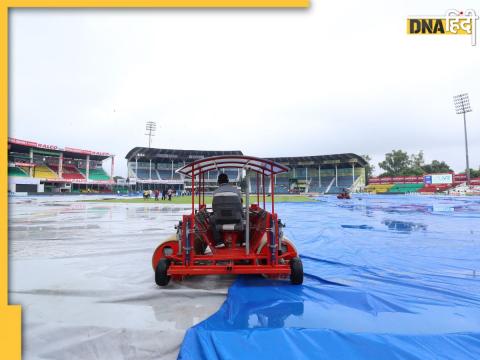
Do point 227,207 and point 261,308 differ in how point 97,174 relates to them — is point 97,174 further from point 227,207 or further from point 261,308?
point 261,308

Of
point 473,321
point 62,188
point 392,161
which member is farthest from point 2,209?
point 392,161

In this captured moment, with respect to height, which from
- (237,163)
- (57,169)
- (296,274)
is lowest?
(296,274)

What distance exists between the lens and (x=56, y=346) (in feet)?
7.57

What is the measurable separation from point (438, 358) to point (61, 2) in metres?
3.39

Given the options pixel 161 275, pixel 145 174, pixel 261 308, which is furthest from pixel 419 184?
pixel 145 174

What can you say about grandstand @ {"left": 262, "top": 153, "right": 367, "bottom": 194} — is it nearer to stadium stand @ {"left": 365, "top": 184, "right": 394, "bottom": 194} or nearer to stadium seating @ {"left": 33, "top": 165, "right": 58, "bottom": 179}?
stadium stand @ {"left": 365, "top": 184, "right": 394, "bottom": 194}

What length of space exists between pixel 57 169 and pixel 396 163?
93.6 metres

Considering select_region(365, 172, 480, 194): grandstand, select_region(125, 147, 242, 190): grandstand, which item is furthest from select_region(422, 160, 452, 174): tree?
select_region(125, 147, 242, 190): grandstand

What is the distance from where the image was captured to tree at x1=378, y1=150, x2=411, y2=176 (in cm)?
8050

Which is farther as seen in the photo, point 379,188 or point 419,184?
point 379,188

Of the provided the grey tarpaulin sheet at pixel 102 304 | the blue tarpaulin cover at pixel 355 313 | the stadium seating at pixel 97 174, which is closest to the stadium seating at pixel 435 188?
the blue tarpaulin cover at pixel 355 313

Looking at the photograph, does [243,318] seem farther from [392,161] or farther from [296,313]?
[392,161]

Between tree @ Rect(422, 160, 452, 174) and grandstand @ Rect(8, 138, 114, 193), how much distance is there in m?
89.5

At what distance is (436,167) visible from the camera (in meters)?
77.1
